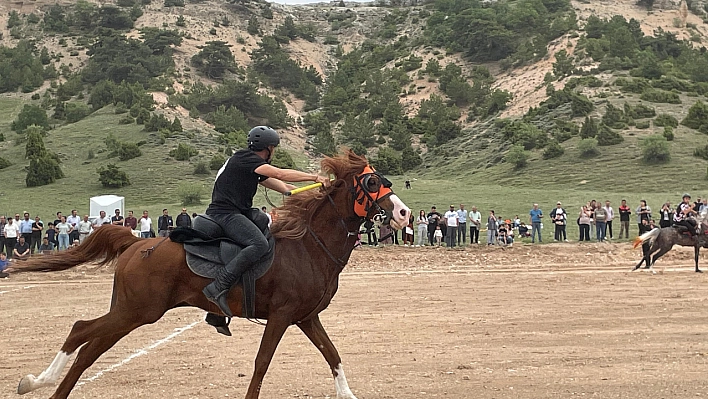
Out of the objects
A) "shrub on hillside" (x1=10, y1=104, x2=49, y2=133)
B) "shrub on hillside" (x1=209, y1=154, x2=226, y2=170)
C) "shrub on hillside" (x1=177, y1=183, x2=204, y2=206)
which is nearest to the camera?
"shrub on hillside" (x1=177, y1=183, x2=204, y2=206)

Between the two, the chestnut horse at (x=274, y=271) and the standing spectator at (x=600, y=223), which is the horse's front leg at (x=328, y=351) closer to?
the chestnut horse at (x=274, y=271)

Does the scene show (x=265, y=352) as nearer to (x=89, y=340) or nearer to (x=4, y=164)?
(x=89, y=340)

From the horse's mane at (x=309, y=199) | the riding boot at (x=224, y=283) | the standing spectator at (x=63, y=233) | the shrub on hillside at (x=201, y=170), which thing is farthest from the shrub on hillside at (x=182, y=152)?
the riding boot at (x=224, y=283)

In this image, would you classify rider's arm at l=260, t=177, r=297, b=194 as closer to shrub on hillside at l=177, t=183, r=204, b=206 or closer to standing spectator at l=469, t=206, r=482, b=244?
standing spectator at l=469, t=206, r=482, b=244

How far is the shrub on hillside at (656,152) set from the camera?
177 feet

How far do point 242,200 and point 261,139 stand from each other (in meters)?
0.62

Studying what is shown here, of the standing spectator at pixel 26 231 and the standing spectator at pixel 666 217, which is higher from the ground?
the standing spectator at pixel 26 231

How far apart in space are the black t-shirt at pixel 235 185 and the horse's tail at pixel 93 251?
115 cm

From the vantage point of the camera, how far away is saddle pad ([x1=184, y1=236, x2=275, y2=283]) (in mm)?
7586

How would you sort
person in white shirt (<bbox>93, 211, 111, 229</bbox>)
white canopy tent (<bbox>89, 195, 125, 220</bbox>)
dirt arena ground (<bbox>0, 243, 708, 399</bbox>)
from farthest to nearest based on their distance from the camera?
1. white canopy tent (<bbox>89, 195, 125, 220</bbox>)
2. person in white shirt (<bbox>93, 211, 111, 229</bbox>)
3. dirt arena ground (<bbox>0, 243, 708, 399</bbox>)

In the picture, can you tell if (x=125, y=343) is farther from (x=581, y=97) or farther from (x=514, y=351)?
(x=581, y=97)

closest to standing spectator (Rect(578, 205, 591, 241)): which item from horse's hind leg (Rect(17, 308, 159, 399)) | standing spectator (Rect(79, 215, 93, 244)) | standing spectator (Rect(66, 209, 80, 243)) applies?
standing spectator (Rect(79, 215, 93, 244))

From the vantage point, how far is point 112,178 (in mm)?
53562

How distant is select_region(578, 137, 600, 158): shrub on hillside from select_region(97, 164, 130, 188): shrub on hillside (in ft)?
104
